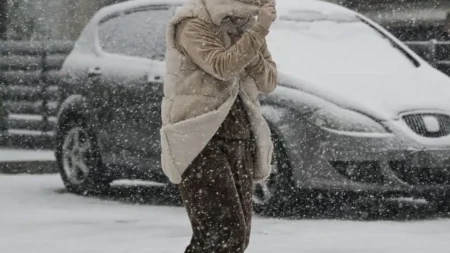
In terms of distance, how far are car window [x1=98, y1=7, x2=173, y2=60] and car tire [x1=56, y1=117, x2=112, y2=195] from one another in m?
0.73

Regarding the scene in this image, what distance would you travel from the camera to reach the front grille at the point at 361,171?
1003 centimetres

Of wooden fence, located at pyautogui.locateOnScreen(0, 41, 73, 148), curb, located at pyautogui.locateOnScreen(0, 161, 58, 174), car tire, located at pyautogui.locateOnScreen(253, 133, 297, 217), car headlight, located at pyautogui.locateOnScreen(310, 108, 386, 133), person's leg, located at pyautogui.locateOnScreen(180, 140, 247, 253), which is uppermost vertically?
person's leg, located at pyautogui.locateOnScreen(180, 140, 247, 253)

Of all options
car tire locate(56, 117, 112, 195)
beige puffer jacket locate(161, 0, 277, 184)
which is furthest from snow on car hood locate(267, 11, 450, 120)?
beige puffer jacket locate(161, 0, 277, 184)

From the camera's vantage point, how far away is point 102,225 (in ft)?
32.6

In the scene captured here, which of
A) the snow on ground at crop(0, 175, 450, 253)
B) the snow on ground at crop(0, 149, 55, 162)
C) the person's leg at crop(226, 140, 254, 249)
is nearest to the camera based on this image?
the person's leg at crop(226, 140, 254, 249)

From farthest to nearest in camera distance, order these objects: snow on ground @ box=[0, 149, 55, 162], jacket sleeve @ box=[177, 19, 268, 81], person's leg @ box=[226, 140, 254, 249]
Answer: snow on ground @ box=[0, 149, 55, 162], person's leg @ box=[226, 140, 254, 249], jacket sleeve @ box=[177, 19, 268, 81]

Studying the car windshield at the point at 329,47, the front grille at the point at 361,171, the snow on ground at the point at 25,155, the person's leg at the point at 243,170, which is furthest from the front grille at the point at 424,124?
the snow on ground at the point at 25,155

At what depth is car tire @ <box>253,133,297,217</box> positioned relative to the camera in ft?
33.2

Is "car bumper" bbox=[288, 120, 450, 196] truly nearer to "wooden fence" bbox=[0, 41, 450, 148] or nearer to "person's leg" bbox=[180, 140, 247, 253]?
"person's leg" bbox=[180, 140, 247, 253]

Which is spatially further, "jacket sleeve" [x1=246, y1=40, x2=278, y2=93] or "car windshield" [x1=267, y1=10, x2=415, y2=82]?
"car windshield" [x1=267, y1=10, x2=415, y2=82]

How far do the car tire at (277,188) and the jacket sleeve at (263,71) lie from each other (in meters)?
4.31

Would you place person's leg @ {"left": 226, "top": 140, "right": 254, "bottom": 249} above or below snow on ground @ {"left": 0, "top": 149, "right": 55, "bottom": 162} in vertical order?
above

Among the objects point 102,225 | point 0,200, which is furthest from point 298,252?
point 0,200

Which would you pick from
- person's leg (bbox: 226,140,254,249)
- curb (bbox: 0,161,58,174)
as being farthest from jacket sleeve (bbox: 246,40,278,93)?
curb (bbox: 0,161,58,174)
